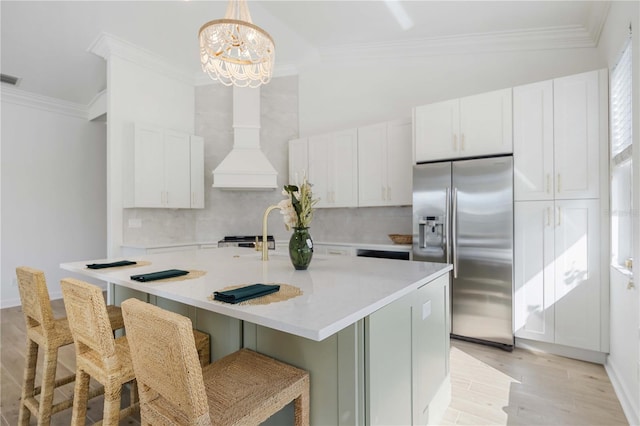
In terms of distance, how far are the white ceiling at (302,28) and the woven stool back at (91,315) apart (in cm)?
342

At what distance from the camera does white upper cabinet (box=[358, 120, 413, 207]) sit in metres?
3.86

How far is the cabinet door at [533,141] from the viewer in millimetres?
2883

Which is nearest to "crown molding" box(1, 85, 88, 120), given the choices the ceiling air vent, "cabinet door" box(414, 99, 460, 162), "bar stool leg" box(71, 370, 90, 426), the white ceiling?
the ceiling air vent

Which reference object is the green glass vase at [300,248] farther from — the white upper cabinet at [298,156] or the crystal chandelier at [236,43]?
the white upper cabinet at [298,156]

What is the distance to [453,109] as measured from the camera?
3.29 m

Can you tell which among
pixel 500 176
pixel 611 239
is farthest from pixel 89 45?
pixel 611 239

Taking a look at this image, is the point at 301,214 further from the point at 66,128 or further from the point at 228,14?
the point at 66,128

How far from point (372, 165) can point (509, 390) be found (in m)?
2.64

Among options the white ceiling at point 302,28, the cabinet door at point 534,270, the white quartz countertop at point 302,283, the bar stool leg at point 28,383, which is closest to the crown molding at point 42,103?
the white ceiling at point 302,28

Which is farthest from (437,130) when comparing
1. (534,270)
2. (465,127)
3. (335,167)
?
(534,270)

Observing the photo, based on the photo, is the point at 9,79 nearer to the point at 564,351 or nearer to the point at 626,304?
the point at 626,304

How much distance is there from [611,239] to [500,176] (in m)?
0.94

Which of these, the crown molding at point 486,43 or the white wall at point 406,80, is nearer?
the crown molding at point 486,43

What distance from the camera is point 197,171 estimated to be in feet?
15.4
